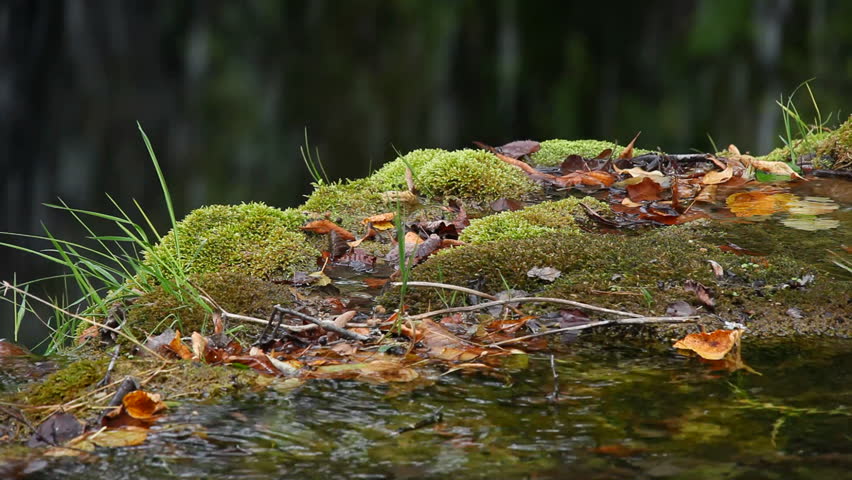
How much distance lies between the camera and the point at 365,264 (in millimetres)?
2643

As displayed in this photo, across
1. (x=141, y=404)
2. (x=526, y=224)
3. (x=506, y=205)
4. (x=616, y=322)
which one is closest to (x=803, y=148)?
(x=506, y=205)

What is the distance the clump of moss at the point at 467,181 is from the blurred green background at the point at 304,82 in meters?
7.16

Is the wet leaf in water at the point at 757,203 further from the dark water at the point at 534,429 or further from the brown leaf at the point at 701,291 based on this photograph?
the dark water at the point at 534,429

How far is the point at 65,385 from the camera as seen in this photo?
1.48 metres

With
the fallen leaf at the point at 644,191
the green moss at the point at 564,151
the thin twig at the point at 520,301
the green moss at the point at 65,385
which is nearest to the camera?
the green moss at the point at 65,385

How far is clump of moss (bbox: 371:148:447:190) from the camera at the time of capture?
11.4 feet

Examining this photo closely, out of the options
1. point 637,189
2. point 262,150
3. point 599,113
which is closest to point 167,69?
point 262,150

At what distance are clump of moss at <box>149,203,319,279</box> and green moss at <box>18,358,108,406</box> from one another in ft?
3.31

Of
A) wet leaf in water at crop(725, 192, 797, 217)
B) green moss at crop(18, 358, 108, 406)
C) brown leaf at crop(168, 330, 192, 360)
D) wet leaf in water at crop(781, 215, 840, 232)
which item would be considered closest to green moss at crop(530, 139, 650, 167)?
wet leaf in water at crop(725, 192, 797, 217)

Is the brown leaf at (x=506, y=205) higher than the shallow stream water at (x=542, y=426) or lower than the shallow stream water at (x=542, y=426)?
lower

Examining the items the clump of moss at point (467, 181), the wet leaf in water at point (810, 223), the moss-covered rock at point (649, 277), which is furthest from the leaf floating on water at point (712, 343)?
the clump of moss at point (467, 181)

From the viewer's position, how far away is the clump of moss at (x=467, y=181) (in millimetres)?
3396

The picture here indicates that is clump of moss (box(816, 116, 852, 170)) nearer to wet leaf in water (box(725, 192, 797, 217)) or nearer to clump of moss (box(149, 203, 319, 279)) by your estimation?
wet leaf in water (box(725, 192, 797, 217))

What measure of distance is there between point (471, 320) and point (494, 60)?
10925mm
